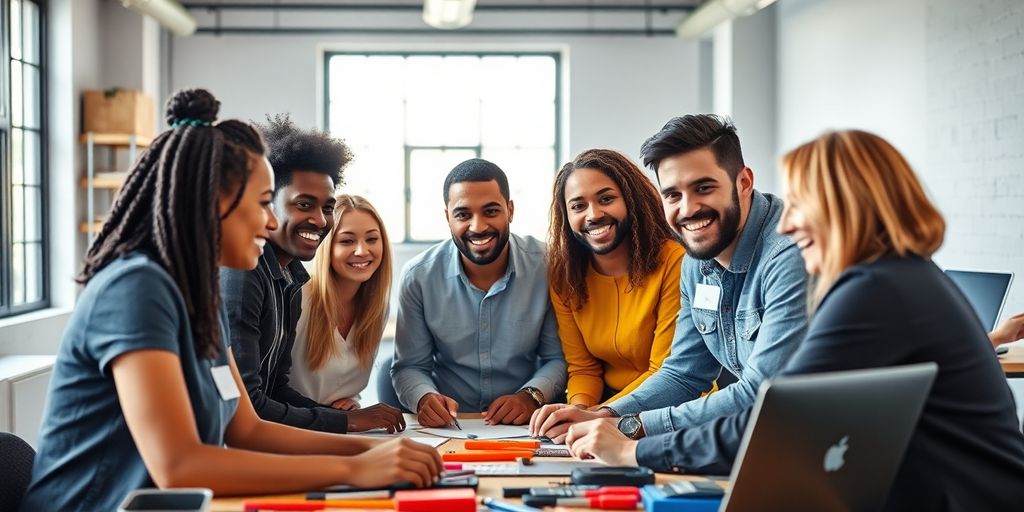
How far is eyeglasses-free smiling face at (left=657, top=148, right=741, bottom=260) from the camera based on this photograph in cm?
239

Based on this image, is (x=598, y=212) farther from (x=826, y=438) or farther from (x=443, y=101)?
(x=443, y=101)

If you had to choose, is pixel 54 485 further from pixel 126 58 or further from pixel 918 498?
pixel 126 58

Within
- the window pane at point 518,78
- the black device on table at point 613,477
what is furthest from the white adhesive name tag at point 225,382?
the window pane at point 518,78

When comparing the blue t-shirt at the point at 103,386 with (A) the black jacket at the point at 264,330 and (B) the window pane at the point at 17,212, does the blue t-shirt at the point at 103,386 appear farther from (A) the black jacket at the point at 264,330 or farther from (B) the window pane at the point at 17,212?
(B) the window pane at the point at 17,212

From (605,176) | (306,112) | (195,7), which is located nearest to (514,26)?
(306,112)

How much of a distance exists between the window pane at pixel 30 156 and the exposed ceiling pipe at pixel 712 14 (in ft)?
15.6

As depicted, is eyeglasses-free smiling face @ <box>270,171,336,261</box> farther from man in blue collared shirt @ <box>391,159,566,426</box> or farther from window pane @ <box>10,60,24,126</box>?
window pane @ <box>10,60,24,126</box>

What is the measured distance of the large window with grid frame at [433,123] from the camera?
8383mm

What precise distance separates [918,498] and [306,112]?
7.27 m

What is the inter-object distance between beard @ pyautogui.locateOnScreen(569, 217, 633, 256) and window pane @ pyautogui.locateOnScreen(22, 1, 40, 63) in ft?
15.6

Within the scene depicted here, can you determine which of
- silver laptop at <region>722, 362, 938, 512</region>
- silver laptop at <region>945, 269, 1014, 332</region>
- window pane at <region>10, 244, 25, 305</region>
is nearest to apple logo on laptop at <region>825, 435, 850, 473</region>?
silver laptop at <region>722, 362, 938, 512</region>

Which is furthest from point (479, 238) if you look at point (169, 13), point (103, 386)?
point (169, 13)

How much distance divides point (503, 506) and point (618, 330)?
1.31m

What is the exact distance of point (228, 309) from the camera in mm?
2344
